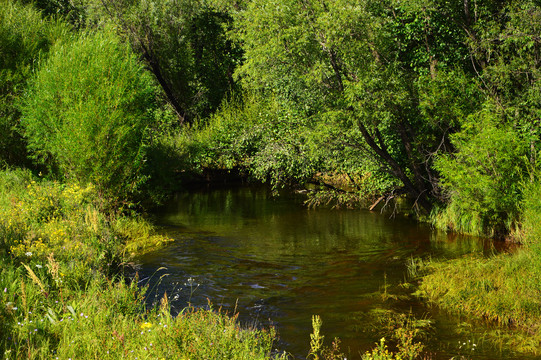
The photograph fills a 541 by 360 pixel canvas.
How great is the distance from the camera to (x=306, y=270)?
12.8 metres

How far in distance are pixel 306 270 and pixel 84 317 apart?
707 centimetres

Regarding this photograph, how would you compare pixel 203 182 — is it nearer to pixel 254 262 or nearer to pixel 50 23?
pixel 50 23

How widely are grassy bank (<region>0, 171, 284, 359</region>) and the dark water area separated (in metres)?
1.00

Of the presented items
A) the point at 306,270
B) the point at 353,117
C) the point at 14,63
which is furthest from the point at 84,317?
the point at 14,63

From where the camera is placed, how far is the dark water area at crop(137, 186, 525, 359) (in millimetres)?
8703

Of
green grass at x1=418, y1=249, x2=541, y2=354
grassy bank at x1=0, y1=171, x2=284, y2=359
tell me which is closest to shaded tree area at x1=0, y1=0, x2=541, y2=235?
green grass at x1=418, y1=249, x2=541, y2=354

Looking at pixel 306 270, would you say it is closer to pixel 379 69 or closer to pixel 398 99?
pixel 398 99

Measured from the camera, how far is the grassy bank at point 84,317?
565cm

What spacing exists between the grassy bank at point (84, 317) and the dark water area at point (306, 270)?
1005 mm

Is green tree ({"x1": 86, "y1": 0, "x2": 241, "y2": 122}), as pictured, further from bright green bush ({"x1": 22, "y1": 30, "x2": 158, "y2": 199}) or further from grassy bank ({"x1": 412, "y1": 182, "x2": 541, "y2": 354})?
grassy bank ({"x1": 412, "y1": 182, "x2": 541, "y2": 354})

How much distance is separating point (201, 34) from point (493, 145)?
83.1ft

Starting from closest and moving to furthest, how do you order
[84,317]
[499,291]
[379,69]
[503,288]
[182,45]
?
[84,317], [499,291], [503,288], [379,69], [182,45]

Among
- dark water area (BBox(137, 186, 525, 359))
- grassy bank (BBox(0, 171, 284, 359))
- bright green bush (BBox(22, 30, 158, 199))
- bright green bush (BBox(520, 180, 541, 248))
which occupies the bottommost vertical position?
dark water area (BBox(137, 186, 525, 359))

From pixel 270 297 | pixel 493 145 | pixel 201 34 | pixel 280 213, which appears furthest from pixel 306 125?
pixel 201 34
